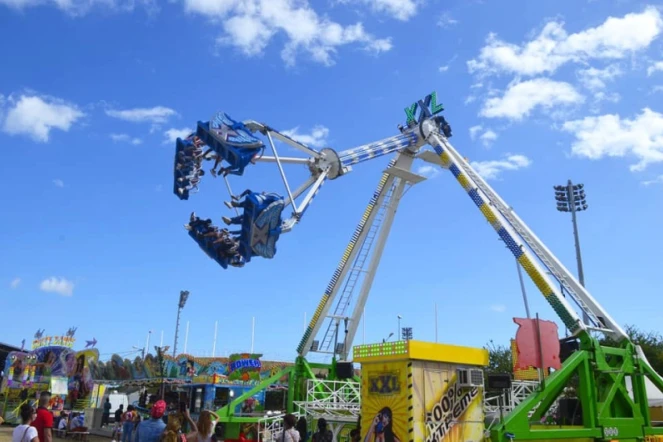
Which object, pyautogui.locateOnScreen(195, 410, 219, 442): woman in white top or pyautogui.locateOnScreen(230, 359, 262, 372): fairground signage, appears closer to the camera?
pyautogui.locateOnScreen(195, 410, 219, 442): woman in white top

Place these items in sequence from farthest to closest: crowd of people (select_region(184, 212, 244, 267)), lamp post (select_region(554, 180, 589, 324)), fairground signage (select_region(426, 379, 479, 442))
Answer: lamp post (select_region(554, 180, 589, 324)) < crowd of people (select_region(184, 212, 244, 267)) < fairground signage (select_region(426, 379, 479, 442))

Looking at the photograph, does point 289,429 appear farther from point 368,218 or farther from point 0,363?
point 0,363

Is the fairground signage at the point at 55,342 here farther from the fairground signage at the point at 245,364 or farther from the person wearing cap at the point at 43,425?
the person wearing cap at the point at 43,425

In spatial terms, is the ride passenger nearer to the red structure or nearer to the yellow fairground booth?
the yellow fairground booth

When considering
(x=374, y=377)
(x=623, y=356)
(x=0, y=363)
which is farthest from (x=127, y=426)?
(x=0, y=363)

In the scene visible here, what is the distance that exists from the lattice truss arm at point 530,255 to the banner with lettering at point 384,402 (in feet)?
24.2

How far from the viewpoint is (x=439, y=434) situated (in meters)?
10.9

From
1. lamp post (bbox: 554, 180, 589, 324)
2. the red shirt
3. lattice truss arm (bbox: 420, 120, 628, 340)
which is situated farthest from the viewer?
lamp post (bbox: 554, 180, 589, 324)

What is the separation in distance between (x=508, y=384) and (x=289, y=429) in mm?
4134

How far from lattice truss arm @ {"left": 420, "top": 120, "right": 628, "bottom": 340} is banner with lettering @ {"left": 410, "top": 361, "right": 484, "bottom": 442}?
603 centimetres

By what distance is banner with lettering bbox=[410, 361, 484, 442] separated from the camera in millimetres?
10719

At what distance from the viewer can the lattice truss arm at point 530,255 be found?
1736cm

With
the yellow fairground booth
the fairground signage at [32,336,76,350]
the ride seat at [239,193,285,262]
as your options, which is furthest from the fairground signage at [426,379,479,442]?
the fairground signage at [32,336,76,350]

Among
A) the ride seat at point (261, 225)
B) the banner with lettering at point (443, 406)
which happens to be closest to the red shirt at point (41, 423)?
the banner with lettering at point (443, 406)
